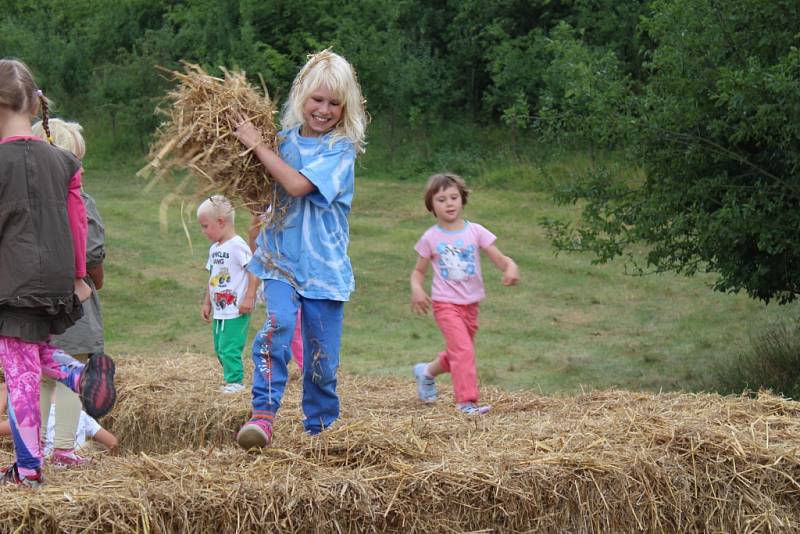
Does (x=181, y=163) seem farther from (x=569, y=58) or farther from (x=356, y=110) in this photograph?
(x=569, y=58)

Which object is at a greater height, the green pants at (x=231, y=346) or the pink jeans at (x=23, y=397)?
the pink jeans at (x=23, y=397)

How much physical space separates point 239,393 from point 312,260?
2164 millimetres

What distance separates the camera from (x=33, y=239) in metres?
4.96

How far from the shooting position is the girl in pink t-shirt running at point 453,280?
753cm

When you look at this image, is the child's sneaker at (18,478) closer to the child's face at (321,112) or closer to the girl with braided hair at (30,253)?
the girl with braided hair at (30,253)

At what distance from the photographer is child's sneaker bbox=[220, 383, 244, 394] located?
307 inches

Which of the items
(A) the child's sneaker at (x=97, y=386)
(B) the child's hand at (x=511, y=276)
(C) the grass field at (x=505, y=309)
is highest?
(B) the child's hand at (x=511, y=276)

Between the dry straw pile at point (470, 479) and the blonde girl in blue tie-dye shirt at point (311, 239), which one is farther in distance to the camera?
the blonde girl in blue tie-dye shirt at point (311, 239)

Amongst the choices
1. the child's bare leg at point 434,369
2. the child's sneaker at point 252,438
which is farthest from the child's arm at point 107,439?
the child's bare leg at point 434,369

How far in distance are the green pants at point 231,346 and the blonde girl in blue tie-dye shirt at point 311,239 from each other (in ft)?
6.68

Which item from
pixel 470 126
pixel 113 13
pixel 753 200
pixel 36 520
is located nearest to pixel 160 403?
pixel 36 520

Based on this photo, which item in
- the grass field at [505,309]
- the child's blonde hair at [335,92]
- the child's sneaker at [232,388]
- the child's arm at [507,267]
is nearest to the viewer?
the child's blonde hair at [335,92]

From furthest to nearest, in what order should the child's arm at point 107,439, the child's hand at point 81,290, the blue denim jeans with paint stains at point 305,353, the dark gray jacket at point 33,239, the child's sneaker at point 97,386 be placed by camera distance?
the child's arm at point 107,439
the blue denim jeans with paint stains at point 305,353
the child's sneaker at point 97,386
the child's hand at point 81,290
the dark gray jacket at point 33,239

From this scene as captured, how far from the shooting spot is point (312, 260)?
5.79 m
